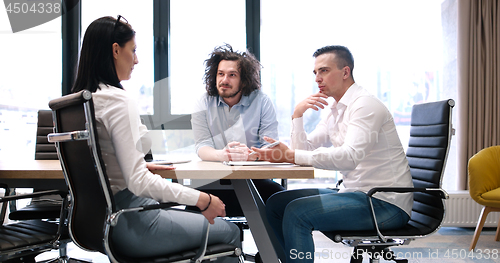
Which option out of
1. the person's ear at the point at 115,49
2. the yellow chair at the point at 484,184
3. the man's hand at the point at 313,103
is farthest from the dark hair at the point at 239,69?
the yellow chair at the point at 484,184

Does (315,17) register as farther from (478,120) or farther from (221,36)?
(478,120)

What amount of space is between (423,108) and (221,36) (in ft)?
7.40

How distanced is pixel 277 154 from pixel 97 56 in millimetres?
803

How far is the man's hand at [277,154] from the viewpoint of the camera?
1.53m

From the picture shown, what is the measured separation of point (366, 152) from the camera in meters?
1.53

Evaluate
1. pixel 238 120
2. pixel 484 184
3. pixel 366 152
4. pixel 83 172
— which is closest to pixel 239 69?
pixel 238 120

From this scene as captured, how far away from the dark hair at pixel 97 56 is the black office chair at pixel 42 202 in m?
1.08

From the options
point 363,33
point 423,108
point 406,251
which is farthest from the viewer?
point 363,33

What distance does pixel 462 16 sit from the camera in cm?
329

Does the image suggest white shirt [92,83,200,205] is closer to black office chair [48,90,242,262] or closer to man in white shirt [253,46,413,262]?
black office chair [48,90,242,262]

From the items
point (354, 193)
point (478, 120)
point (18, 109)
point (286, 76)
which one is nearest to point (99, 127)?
point (354, 193)

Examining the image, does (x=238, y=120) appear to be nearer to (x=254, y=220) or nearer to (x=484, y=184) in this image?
(x=254, y=220)

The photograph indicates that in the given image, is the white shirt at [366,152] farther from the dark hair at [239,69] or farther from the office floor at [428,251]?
the office floor at [428,251]

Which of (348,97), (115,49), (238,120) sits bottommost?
(238,120)
